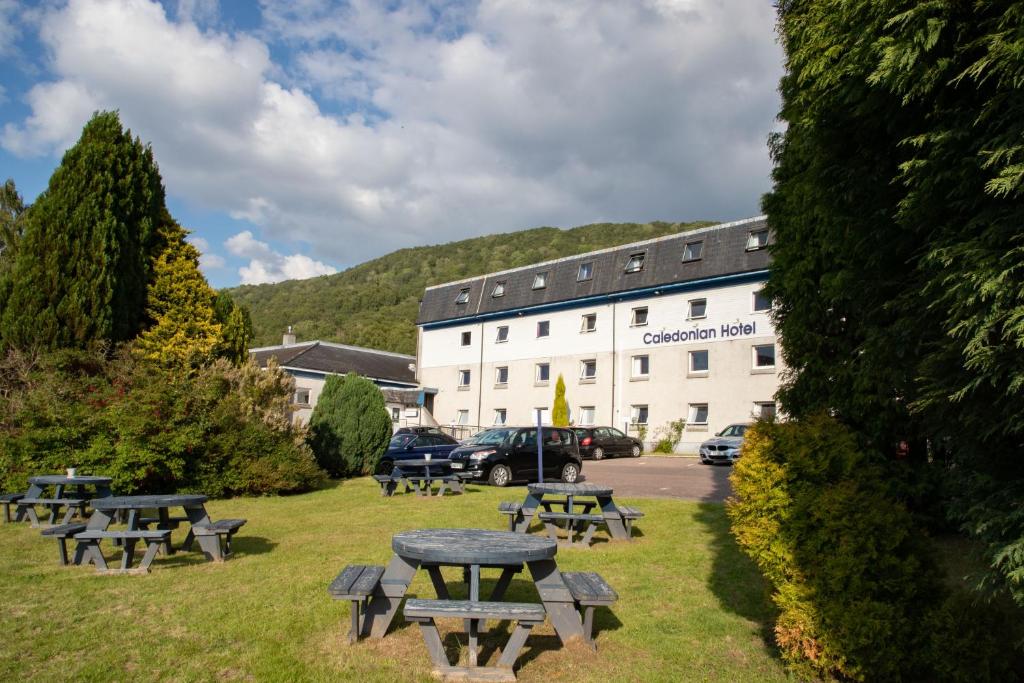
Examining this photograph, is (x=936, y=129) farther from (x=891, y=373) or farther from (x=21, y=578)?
(x=21, y=578)

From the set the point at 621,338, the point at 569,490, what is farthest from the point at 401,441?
the point at 621,338

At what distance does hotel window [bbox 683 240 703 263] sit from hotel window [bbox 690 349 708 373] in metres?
4.49

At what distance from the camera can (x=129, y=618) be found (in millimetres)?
5508

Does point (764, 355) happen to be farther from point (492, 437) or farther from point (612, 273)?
point (492, 437)

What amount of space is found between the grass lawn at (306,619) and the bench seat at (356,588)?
19 cm

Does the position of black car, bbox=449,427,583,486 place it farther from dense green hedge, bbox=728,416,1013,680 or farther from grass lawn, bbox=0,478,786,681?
dense green hedge, bbox=728,416,1013,680

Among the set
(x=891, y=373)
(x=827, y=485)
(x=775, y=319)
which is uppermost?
(x=775, y=319)

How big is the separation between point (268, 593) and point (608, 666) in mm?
3532

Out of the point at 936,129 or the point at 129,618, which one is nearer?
the point at 936,129

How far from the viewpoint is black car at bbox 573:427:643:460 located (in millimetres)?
26047

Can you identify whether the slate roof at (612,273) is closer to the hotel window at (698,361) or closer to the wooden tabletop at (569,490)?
the hotel window at (698,361)

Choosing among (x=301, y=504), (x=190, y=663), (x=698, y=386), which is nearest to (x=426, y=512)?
(x=301, y=504)

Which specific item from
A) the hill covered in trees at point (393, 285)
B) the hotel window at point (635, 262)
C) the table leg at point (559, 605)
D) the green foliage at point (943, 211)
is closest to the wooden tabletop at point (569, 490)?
the table leg at point (559, 605)

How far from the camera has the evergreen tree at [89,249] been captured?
1372 centimetres
